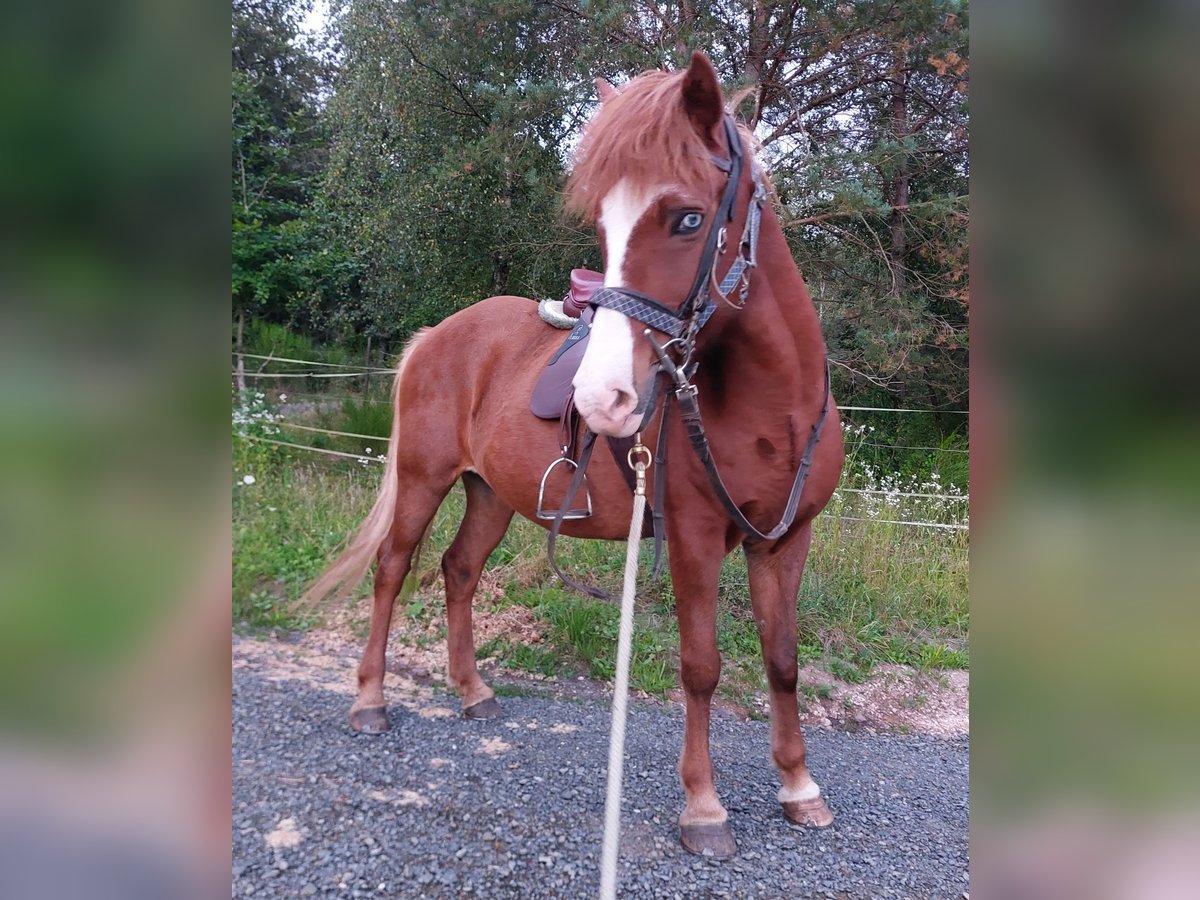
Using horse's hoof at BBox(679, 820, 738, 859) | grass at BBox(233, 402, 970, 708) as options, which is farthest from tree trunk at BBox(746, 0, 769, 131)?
horse's hoof at BBox(679, 820, 738, 859)

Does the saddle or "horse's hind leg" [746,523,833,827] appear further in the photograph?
the saddle

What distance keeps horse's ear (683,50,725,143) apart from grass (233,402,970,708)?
8.62 ft

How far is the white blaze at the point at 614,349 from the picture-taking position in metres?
1.45

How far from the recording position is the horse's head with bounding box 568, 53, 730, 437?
4.85ft

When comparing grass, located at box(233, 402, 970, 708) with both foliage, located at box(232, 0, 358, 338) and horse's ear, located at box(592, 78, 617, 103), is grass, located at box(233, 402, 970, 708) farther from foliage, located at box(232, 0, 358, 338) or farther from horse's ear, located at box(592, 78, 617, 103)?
foliage, located at box(232, 0, 358, 338)

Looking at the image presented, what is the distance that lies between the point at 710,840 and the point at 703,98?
223 cm

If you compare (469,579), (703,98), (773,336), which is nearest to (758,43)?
(703,98)

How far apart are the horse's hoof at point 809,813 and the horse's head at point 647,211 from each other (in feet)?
5.19
